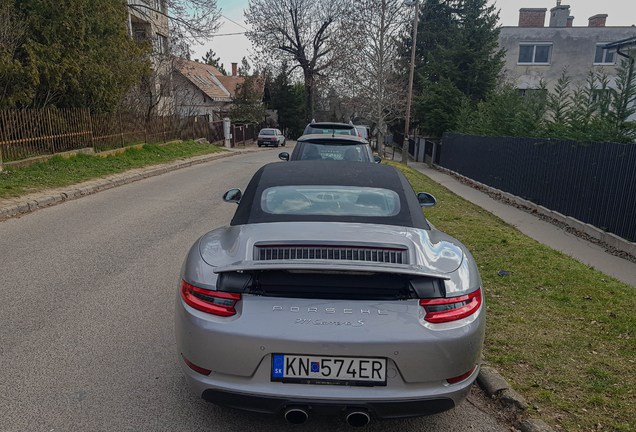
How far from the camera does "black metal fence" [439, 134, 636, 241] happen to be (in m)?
8.87

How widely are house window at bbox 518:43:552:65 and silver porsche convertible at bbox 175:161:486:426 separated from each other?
4004cm

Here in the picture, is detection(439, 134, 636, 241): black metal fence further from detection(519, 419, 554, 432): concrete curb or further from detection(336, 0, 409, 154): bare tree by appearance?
detection(336, 0, 409, 154): bare tree

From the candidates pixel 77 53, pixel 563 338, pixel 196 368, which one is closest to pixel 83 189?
pixel 77 53

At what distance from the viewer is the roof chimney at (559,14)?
39.8 m

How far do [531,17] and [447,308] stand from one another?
44649 mm

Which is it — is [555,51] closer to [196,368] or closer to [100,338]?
[100,338]

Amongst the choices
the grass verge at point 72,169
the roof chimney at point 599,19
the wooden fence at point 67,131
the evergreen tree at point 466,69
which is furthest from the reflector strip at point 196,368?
the roof chimney at point 599,19

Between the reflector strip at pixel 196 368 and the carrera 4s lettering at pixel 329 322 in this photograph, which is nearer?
the carrera 4s lettering at pixel 329 322

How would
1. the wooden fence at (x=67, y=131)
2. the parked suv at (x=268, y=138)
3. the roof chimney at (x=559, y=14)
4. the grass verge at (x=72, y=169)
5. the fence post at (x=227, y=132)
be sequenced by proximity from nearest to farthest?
1. the grass verge at (x=72, y=169)
2. the wooden fence at (x=67, y=131)
3. the fence post at (x=227, y=132)
4. the roof chimney at (x=559, y=14)
5. the parked suv at (x=268, y=138)

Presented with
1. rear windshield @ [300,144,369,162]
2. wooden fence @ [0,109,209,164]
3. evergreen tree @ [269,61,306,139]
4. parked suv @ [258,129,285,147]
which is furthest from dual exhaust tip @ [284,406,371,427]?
evergreen tree @ [269,61,306,139]

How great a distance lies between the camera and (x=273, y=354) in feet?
7.99

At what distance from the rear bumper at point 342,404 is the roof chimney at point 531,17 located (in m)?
44.8

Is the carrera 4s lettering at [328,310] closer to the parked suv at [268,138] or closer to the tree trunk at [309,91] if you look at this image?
the parked suv at [268,138]

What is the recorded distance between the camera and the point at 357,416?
244 cm
